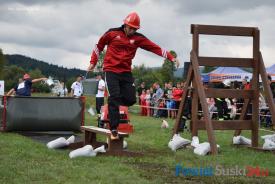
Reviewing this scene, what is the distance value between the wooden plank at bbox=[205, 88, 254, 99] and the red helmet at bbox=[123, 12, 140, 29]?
2.14 meters

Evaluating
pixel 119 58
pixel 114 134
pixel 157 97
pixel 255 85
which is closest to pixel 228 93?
pixel 255 85

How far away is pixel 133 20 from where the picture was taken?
8.80m

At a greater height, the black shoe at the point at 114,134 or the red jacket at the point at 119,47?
the red jacket at the point at 119,47

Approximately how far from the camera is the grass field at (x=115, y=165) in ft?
20.4

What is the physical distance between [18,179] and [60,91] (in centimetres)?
3204

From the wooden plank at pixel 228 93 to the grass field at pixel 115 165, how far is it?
3.46ft

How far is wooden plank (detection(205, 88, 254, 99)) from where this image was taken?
33.2 feet

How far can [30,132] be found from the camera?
1417 cm

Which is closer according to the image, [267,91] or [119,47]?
[119,47]

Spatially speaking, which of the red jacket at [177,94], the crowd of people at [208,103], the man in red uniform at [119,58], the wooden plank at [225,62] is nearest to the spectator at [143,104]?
the crowd of people at [208,103]

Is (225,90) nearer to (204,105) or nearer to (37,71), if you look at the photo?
(204,105)

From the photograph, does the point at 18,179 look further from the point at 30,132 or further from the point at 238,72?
the point at 238,72

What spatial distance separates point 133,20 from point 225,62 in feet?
7.86

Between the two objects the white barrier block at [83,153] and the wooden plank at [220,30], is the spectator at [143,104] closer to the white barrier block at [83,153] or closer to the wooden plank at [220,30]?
the wooden plank at [220,30]
